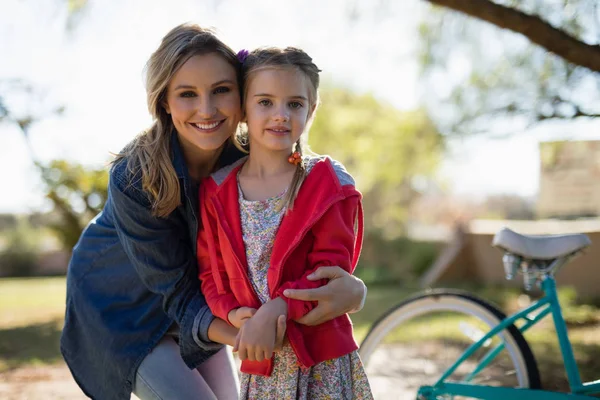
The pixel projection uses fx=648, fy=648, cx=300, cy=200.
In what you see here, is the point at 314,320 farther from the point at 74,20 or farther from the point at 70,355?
the point at 74,20

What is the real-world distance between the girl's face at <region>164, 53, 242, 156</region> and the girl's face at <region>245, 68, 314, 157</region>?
116mm

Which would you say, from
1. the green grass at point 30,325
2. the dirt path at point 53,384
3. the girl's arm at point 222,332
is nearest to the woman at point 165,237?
the girl's arm at point 222,332

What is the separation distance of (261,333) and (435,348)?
12.0ft

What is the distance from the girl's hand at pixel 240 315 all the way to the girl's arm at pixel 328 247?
99 mm

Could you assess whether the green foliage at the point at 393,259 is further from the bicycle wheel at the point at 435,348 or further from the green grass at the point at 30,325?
the bicycle wheel at the point at 435,348

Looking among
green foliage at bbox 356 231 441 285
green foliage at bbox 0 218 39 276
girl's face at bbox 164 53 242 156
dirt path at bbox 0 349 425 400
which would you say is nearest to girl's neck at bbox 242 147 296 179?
girl's face at bbox 164 53 242 156

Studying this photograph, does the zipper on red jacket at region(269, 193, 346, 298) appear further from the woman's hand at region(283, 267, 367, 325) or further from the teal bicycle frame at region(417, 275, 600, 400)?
the teal bicycle frame at region(417, 275, 600, 400)

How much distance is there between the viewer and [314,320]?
5.90ft

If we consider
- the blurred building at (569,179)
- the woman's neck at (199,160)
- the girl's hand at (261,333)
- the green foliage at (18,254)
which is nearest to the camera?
the girl's hand at (261,333)

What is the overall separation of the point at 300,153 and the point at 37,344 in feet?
16.1

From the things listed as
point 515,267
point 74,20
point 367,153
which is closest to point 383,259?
point 367,153

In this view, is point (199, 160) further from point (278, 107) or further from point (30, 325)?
point (30, 325)

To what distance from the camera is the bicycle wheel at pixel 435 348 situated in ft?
9.28

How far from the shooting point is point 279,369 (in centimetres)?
185
